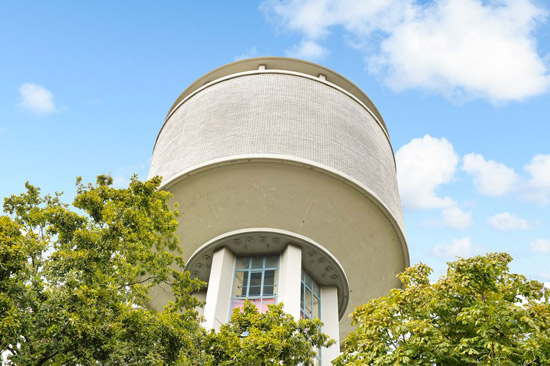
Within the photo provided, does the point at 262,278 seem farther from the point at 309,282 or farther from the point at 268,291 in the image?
the point at 309,282

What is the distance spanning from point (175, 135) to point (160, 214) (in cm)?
544

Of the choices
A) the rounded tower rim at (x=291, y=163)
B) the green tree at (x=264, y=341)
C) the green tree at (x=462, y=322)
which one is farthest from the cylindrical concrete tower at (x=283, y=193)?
the green tree at (x=462, y=322)

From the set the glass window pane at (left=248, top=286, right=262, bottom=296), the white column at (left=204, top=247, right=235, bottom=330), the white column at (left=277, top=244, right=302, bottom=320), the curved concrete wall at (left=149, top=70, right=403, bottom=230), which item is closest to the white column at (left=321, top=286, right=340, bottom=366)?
the white column at (left=277, top=244, right=302, bottom=320)

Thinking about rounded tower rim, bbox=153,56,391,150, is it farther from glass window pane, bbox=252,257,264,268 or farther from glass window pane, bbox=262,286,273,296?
glass window pane, bbox=262,286,273,296

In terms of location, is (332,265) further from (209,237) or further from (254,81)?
(254,81)

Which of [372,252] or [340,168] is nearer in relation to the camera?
[340,168]

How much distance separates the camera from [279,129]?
41.0ft

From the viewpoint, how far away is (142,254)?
329 inches

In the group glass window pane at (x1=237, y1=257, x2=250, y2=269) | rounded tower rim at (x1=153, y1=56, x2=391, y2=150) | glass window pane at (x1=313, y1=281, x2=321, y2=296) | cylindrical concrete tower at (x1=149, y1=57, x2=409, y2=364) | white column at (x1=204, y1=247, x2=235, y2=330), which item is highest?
rounded tower rim at (x1=153, y1=56, x2=391, y2=150)

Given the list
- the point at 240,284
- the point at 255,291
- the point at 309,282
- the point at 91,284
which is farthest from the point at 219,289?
the point at 91,284

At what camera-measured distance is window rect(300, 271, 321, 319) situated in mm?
13367

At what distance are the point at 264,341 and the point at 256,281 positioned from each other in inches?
208

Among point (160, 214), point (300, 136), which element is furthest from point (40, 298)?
point (300, 136)

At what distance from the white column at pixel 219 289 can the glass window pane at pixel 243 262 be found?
0.20 metres
